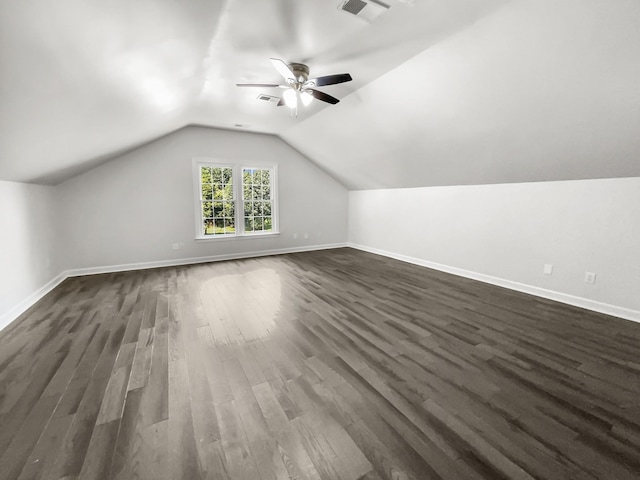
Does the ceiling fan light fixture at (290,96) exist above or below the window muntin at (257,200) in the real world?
above

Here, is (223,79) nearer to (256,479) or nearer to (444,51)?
(444,51)

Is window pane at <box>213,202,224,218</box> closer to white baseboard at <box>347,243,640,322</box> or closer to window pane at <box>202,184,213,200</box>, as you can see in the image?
window pane at <box>202,184,213,200</box>

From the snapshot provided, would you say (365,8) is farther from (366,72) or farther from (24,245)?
(24,245)

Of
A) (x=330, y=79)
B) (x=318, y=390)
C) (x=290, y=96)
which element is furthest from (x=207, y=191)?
(x=318, y=390)

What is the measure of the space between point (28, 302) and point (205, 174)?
3.43 m

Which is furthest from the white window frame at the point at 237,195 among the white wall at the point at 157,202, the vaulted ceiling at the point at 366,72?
the vaulted ceiling at the point at 366,72

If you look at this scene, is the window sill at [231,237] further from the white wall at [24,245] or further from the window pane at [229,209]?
the white wall at [24,245]

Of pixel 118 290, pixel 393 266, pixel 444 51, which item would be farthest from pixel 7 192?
pixel 393 266

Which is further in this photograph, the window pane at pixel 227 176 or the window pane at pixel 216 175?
the window pane at pixel 227 176

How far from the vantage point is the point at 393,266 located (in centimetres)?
544

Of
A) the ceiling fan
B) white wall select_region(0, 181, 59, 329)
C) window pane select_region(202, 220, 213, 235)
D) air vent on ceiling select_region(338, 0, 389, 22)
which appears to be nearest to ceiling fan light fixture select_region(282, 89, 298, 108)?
the ceiling fan

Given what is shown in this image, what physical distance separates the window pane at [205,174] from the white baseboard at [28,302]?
286 centimetres

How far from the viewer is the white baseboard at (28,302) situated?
2.84 metres

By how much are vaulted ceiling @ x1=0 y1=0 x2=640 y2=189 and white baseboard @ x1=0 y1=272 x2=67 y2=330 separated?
145cm
